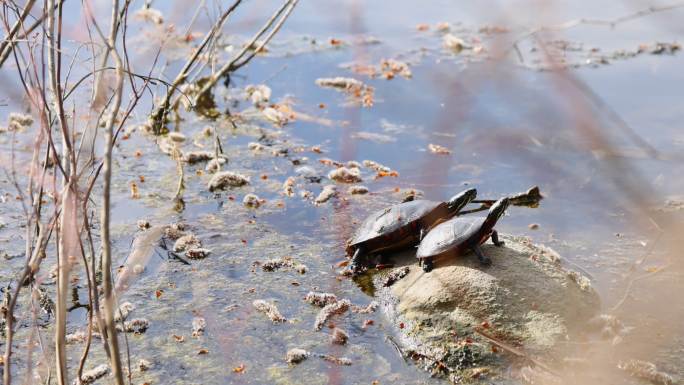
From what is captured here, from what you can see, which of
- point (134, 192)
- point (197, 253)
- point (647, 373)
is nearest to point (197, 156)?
point (134, 192)

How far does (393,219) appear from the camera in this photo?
495 centimetres

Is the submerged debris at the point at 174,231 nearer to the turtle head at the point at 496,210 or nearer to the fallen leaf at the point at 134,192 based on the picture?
the fallen leaf at the point at 134,192

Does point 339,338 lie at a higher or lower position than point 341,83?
lower

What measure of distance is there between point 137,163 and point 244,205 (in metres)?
1.38

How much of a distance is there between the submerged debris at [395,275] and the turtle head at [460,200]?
612 millimetres

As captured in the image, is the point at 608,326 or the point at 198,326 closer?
the point at 608,326

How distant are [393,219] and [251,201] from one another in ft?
4.82

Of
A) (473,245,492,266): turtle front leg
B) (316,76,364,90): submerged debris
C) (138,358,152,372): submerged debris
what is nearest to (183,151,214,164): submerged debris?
(316,76,364,90): submerged debris

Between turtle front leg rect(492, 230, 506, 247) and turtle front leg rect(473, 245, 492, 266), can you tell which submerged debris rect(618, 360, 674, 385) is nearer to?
turtle front leg rect(473, 245, 492, 266)

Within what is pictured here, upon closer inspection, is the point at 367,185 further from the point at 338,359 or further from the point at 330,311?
the point at 338,359

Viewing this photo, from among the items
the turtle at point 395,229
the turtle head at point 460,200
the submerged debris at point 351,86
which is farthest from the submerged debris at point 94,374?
the submerged debris at point 351,86

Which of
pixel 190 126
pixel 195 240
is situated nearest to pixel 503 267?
pixel 195 240

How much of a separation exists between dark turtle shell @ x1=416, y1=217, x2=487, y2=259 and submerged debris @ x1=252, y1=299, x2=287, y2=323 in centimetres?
92

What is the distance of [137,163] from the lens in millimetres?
6797
